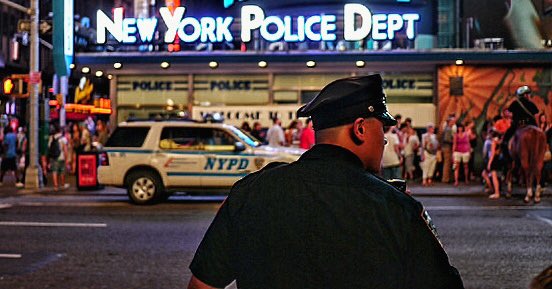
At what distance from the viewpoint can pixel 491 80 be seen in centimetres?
2506

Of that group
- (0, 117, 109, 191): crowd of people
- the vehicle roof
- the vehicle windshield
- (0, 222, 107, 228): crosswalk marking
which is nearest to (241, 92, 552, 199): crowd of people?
the vehicle windshield

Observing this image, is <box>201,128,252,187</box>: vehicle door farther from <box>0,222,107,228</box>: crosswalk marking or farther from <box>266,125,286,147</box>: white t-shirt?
<box>266,125,286,147</box>: white t-shirt

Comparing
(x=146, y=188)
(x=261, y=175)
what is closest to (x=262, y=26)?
(x=146, y=188)

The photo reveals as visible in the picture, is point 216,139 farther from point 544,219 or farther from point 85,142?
point 85,142

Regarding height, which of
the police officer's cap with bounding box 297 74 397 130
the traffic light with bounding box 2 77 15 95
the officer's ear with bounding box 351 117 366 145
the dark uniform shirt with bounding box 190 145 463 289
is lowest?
the dark uniform shirt with bounding box 190 145 463 289

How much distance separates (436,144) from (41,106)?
1079cm

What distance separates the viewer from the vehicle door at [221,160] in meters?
16.7

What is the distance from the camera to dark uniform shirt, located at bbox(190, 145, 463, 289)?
237 cm

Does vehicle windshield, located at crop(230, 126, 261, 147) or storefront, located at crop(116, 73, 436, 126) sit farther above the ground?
storefront, located at crop(116, 73, 436, 126)

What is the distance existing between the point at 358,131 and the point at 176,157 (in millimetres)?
14588

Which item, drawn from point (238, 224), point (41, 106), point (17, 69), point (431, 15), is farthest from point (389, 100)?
point (17, 69)

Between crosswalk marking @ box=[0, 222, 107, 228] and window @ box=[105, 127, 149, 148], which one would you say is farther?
window @ box=[105, 127, 149, 148]

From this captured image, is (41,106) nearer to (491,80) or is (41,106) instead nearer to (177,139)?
(177,139)

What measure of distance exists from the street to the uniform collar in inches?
172
